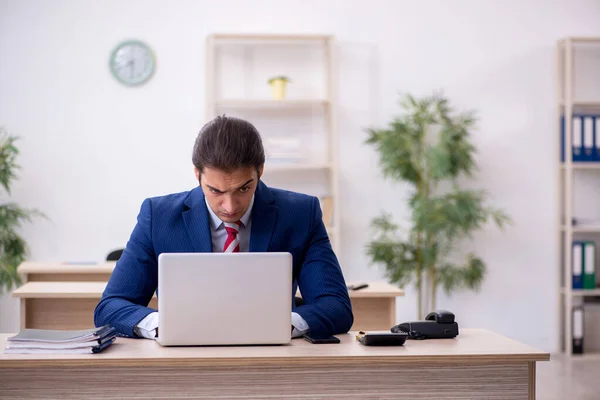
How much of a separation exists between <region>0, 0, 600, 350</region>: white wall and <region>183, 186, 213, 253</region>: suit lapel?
10.7 feet

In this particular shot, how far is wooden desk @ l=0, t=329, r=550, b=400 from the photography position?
6.12 feet

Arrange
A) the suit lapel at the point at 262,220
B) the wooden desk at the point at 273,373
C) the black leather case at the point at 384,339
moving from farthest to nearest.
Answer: the suit lapel at the point at 262,220
the black leather case at the point at 384,339
the wooden desk at the point at 273,373

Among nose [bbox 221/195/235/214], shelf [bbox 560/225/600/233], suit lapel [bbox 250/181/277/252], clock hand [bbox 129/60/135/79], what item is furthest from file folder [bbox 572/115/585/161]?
nose [bbox 221/195/235/214]

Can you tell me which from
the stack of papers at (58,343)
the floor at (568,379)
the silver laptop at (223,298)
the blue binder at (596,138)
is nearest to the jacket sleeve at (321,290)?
the silver laptop at (223,298)

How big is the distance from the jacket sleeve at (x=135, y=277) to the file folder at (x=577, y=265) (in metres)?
4.03

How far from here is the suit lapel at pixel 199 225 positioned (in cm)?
240

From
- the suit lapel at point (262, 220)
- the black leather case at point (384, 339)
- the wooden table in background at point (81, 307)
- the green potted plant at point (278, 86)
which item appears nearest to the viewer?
the black leather case at point (384, 339)

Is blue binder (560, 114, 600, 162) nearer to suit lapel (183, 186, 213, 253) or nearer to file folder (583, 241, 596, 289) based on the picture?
file folder (583, 241, 596, 289)

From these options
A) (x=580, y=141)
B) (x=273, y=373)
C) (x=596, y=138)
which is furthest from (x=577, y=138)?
(x=273, y=373)

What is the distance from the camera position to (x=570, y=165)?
18.5 ft

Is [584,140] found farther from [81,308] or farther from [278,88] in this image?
[81,308]

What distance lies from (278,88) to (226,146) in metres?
3.27

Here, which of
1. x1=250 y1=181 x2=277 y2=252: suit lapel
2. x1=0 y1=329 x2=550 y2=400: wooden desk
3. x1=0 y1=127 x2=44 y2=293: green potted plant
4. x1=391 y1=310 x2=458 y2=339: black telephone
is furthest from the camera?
x1=0 y1=127 x2=44 y2=293: green potted plant

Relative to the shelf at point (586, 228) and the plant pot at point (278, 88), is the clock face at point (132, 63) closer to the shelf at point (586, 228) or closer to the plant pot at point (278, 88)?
the plant pot at point (278, 88)
